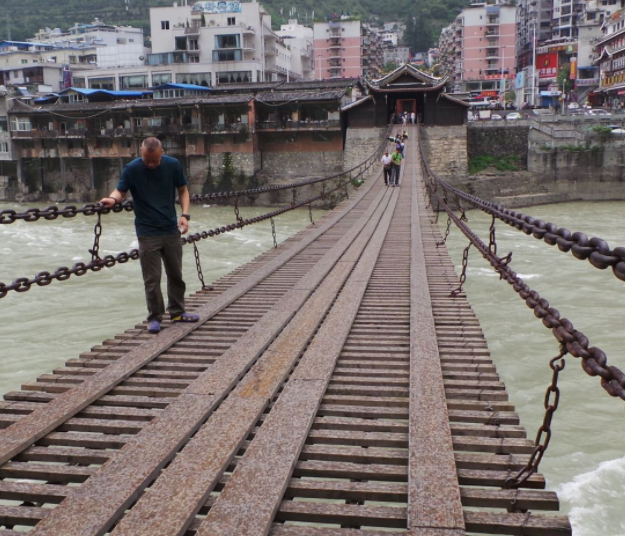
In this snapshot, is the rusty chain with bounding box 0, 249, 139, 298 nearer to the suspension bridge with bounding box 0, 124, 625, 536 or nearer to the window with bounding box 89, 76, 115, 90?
the suspension bridge with bounding box 0, 124, 625, 536

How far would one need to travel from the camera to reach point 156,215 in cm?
502

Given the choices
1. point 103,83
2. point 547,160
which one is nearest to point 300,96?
point 547,160

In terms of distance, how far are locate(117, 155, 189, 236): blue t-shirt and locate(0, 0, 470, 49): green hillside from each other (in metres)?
77.4

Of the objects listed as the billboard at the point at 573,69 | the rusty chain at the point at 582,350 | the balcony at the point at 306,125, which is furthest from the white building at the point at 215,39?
the rusty chain at the point at 582,350

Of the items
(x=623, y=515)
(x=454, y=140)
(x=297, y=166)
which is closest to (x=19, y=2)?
(x=297, y=166)

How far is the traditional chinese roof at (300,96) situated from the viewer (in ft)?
116

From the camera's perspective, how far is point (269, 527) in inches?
97.7

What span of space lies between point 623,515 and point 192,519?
217 inches

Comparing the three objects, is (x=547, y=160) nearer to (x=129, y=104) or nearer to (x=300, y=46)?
(x=129, y=104)

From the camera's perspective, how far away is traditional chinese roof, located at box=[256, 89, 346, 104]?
35.2 metres

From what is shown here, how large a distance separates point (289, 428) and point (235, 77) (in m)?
44.8

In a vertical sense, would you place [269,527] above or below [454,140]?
below

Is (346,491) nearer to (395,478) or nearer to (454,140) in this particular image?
(395,478)

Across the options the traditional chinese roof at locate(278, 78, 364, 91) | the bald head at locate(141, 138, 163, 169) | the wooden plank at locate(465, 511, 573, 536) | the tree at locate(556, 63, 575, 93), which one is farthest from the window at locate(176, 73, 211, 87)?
the wooden plank at locate(465, 511, 573, 536)
